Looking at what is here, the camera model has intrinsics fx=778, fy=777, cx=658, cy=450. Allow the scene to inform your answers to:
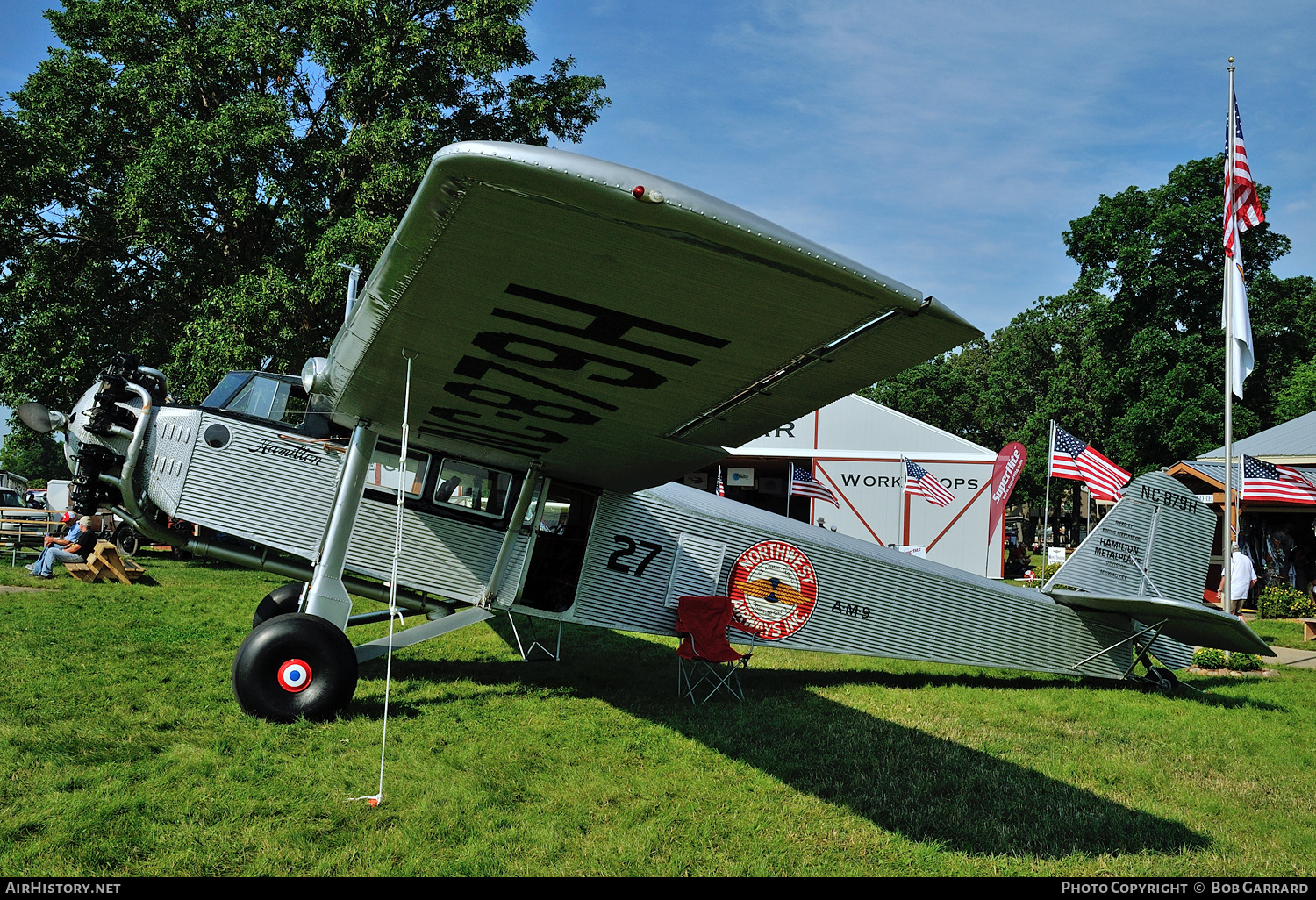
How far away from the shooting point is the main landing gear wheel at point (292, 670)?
5.52 meters

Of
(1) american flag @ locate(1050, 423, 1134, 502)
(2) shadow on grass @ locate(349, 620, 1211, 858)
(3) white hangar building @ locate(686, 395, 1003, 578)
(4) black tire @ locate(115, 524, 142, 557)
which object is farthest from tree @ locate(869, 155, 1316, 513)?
(4) black tire @ locate(115, 524, 142, 557)

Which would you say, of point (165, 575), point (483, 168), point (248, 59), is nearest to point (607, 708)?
point (483, 168)

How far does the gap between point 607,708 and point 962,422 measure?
54170 millimetres

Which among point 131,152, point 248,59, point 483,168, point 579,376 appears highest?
point 248,59

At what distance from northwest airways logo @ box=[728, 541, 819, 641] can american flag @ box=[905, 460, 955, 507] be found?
1495 centimetres

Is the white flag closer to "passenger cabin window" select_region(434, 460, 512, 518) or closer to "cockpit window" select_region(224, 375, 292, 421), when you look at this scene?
"passenger cabin window" select_region(434, 460, 512, 518)

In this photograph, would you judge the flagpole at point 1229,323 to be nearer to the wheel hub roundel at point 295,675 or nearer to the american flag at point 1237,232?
the american flag at point 1237,232

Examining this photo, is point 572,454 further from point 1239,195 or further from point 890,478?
point 890,478

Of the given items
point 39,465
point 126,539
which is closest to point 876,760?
point 126,539

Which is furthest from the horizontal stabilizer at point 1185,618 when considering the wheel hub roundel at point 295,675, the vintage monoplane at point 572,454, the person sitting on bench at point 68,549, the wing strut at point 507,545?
the person sitting on bench at point 68,549

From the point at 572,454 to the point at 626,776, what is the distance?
2386 mm

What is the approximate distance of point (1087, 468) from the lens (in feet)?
44.4

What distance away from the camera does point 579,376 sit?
13.5 ft
